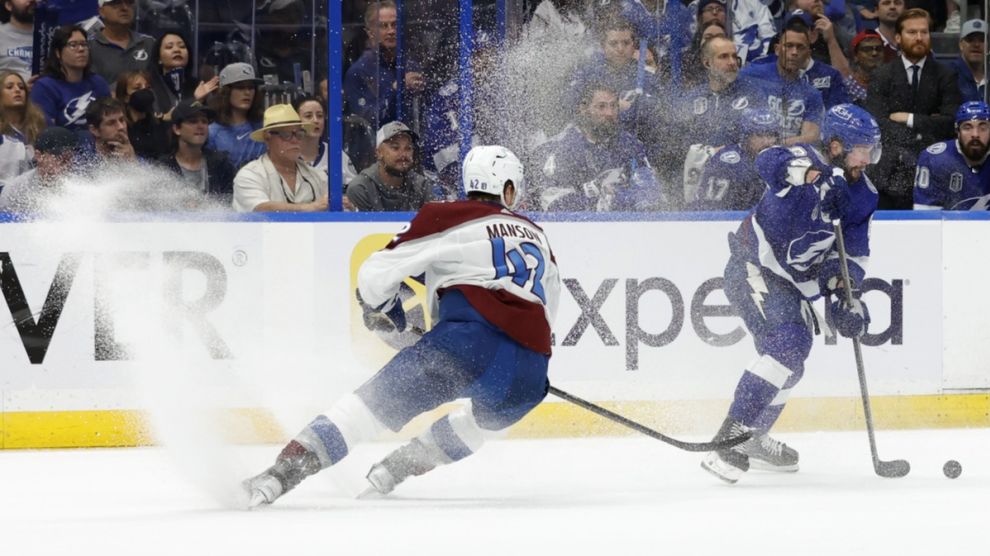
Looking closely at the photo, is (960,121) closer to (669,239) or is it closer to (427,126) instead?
(669,239)

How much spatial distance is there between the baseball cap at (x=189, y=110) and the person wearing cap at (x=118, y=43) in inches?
9.1

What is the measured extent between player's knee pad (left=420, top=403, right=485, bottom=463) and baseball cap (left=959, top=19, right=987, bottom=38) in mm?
3758

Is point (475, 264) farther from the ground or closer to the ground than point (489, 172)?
closer to the ground

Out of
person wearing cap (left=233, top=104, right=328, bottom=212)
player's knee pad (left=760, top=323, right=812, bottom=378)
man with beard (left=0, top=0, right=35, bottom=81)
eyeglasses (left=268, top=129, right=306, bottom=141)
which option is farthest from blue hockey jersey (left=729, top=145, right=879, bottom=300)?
man with beard (left=0, top=0, right=35, bottom=81)

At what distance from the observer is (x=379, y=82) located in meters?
6.91

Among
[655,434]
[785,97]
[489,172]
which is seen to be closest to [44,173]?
[489,172]

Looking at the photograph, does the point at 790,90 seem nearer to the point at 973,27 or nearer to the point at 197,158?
the point at 973,27

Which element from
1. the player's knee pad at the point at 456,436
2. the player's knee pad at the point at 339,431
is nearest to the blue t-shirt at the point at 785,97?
the player's knee pad at the point at 456,436

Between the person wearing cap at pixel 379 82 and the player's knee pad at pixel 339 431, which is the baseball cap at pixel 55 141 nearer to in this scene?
the person wearing cap at pixel 379 82

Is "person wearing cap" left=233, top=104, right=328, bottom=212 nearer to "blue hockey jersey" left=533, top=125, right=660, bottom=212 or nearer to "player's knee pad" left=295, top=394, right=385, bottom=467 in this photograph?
"blue hockey jersey" left=533, top=125, right=660, bottom=212

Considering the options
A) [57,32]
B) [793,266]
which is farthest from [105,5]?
[793,266]

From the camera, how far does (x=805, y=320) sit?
5.57 m

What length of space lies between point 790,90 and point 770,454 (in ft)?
7.11

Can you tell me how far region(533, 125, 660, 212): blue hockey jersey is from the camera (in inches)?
275
